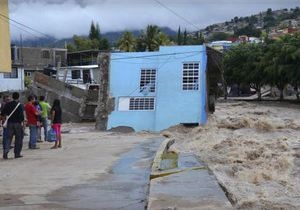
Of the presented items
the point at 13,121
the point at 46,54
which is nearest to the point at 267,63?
the point at 46,54

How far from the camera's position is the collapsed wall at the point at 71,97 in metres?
33.7

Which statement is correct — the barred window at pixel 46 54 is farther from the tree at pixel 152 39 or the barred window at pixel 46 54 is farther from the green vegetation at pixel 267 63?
the green vegetation at pixel 267 63

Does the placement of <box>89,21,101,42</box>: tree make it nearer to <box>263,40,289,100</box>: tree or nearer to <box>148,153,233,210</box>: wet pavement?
<box>263,40,289,100</box>: tree

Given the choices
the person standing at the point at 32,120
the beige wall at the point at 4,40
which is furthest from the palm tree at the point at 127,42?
the person standing at the point at 32,120

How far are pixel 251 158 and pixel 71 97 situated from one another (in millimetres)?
20163

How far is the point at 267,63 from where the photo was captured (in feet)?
201

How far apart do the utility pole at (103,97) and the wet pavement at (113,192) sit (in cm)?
1379

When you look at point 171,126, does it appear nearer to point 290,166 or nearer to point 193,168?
point 290,166

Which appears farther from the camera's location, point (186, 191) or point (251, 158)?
point (251, 158)

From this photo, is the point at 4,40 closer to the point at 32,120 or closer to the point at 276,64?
the point at 32,120

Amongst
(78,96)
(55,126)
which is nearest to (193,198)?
(55,126)

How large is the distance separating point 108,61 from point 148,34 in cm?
5650

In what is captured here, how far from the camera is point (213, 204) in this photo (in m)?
7.78

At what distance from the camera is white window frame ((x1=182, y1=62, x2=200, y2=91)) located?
1045 inches
